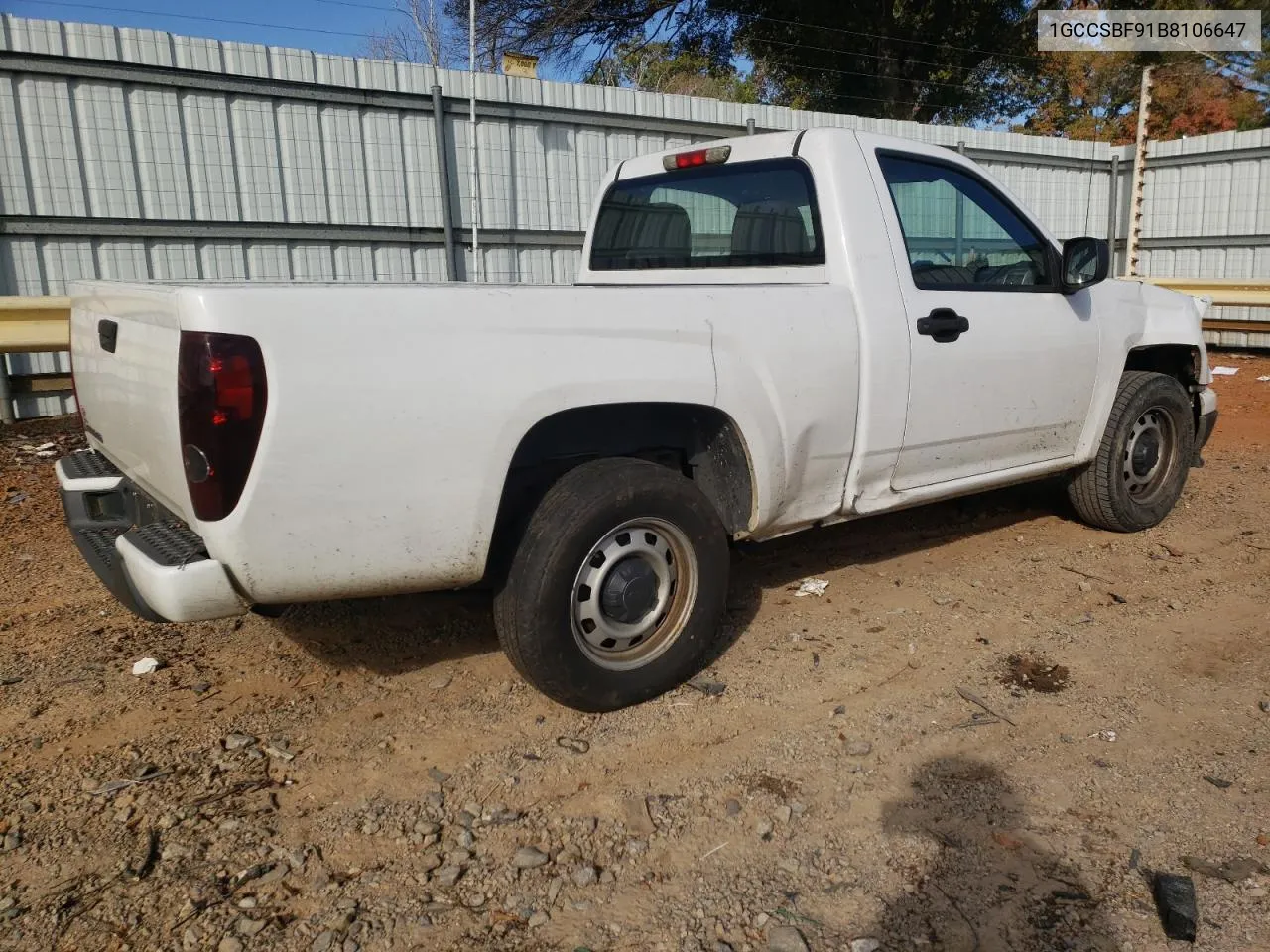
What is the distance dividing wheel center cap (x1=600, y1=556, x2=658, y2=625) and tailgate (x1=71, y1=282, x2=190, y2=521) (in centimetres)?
129

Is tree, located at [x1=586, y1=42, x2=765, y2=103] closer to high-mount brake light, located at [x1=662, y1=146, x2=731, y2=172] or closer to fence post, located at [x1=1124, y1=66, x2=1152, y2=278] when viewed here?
fence post, located at [x1=1124, y1=66, x2=1152, y2=278]

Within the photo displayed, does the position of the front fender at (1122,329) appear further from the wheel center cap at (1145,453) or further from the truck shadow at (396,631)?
the truck shadow at (396,631)

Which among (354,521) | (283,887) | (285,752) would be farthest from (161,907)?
(354,521)

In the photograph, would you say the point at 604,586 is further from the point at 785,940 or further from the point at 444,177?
the point at 444,177

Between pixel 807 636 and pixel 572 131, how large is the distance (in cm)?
696

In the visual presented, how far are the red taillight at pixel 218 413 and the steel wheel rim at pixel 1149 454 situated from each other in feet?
14.1

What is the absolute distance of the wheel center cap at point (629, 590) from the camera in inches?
129

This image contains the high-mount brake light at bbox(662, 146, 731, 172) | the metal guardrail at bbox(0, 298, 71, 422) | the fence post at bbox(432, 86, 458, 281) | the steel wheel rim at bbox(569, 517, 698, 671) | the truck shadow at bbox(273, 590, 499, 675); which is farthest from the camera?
the fence post at bbox(432, 86, 458, 281)

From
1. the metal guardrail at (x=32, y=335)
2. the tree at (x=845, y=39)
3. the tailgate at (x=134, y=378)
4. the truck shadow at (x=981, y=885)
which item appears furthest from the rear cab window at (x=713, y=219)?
the tree at (x=845, y=39)

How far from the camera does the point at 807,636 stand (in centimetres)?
400

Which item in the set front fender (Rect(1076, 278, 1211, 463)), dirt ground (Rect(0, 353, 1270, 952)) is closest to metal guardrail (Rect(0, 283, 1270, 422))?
dirt ground (Rect(0, 353, 1270, 952))

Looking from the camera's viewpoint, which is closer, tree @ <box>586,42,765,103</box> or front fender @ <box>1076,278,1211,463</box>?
front fender @ <box>1076,278,1211,463</box>

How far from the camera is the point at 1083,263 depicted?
14.5 feet

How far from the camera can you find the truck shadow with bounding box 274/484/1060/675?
12.7ft
